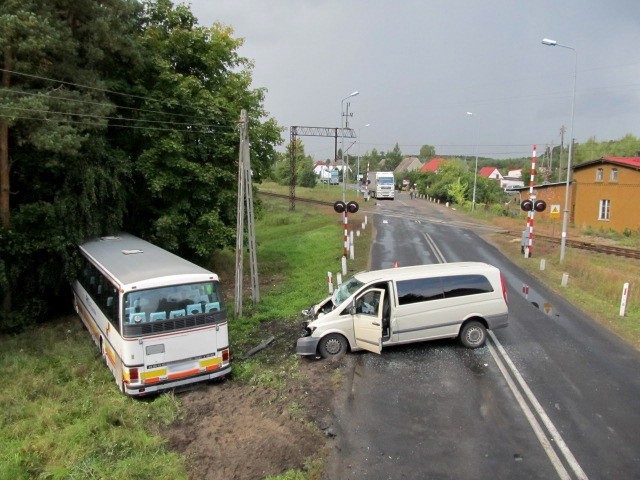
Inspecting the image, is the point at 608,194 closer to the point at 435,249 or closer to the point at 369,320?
the point at 435,249

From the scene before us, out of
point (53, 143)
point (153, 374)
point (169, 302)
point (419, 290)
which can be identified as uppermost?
point (53, 143)

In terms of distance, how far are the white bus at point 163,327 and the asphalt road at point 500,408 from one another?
3.04 m

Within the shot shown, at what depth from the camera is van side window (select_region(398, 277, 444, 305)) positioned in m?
11.1

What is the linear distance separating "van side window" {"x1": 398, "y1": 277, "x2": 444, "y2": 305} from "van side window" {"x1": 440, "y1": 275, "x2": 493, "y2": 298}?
0.17 m

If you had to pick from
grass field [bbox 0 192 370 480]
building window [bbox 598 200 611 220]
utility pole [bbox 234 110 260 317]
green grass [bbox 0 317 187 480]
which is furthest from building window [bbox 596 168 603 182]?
green grass [bbox 0 317 187 480]

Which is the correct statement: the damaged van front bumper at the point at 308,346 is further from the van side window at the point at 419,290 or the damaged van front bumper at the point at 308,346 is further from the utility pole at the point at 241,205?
the utility pole at the point at 241,205

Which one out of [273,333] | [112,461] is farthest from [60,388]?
[273,333]

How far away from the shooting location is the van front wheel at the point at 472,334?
37.7ft

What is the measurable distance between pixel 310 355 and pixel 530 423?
485 cm

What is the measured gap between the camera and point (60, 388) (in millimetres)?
10766

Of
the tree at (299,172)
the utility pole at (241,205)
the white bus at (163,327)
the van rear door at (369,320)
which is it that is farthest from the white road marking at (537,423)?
the tree at (299,172)

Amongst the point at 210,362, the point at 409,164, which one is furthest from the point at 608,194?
the point at 409,164

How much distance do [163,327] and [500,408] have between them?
6.52m

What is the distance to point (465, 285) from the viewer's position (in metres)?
11.4
